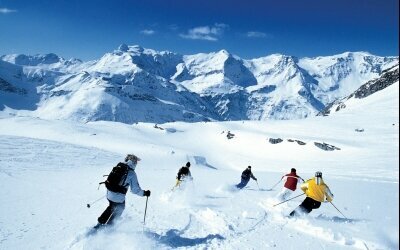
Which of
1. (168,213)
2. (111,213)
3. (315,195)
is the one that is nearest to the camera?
(111,213)

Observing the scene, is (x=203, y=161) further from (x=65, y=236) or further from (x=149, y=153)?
(x=65, y=236)

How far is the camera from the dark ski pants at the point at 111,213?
10.6 metres

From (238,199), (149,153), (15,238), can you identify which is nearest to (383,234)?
(238,199)

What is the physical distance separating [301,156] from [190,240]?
48412mm

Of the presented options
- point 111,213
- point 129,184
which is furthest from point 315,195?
point 111,213

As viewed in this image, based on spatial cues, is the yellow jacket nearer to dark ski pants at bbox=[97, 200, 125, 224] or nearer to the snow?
the snow

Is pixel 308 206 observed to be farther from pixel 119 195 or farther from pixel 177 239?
pixel 119 195

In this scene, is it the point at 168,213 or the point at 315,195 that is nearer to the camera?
the point at 315,195

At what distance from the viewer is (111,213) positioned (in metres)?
10.7

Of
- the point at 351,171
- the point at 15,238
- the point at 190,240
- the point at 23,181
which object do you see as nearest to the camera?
the point at 15,238

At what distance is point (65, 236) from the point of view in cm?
1025

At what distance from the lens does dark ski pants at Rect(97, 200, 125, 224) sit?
1060 cm

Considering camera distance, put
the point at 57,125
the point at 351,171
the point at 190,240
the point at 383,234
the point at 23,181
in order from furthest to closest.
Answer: the point at 57,125 < the point at 351,171 < the point at 23,181 < the point at 383,234 < the point at 190,240

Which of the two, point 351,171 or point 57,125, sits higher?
point 57,125
